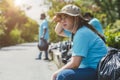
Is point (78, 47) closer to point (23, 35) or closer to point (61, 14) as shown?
point (61, 14)

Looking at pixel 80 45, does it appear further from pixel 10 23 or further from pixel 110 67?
pixel 10 23

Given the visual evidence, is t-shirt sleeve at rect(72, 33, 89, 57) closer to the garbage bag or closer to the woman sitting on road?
the woman sitting on road

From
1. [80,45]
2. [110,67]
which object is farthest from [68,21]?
[110,67]

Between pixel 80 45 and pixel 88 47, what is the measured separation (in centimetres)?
15

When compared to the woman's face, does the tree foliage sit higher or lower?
lower

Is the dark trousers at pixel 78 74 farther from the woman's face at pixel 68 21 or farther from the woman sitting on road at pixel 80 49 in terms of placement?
the woman's face at pixel 68 21

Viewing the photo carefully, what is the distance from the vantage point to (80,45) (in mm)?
5949

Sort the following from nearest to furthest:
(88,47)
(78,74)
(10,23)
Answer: (78,74)
(88,47)
(10,23)

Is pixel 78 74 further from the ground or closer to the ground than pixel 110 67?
closer to the ground

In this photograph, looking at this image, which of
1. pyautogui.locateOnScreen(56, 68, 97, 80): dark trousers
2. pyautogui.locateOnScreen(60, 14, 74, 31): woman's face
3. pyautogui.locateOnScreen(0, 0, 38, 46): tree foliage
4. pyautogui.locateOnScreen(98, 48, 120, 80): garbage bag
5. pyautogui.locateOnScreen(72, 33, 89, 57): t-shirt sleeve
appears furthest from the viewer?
pyautogui.locateOnScreen(0, 0, 38, 46): tree foliage

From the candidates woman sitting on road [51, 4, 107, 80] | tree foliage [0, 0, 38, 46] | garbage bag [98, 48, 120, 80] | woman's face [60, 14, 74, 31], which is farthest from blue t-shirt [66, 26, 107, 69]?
tree foliage [0, 0, 38, 46]

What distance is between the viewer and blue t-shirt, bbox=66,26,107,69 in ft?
19.5

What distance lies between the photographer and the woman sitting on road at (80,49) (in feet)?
19.3

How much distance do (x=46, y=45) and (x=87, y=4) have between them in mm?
19196
